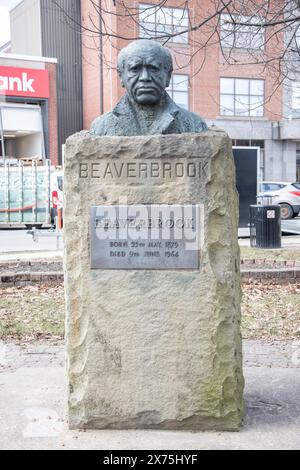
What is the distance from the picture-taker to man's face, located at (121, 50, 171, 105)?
407cm

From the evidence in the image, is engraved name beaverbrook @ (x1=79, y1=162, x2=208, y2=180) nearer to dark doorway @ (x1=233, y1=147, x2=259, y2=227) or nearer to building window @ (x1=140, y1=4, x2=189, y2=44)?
building window @ (x1=140, y1=4, x2=189, y2=44)

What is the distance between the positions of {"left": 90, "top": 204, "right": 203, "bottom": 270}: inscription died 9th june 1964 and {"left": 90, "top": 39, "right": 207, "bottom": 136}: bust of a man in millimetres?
528

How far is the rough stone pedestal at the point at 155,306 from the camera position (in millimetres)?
3975

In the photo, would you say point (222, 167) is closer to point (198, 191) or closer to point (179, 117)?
Answer: point (198, 191)

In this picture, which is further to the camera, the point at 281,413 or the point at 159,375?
the point at 281,413

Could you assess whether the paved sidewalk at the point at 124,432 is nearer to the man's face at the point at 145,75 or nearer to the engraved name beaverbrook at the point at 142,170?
the engraved name beaverbrook at the point at 142,170

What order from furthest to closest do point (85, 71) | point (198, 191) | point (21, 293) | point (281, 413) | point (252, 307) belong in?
point (85, 71)
point (21, 293)
point (252, 307)
point (281, 413)
point (198, 191)

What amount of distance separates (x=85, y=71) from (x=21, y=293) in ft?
97.1

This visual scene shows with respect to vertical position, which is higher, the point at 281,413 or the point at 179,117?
the point at 179,117

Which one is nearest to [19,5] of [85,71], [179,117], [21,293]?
[85,71]

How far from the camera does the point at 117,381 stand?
13.4ft

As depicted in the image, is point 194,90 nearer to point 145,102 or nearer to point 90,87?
point 90,87

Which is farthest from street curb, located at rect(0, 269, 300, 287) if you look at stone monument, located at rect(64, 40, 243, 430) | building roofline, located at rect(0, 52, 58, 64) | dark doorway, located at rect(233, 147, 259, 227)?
building roofline, located at rect(0, 52, 58, 64)

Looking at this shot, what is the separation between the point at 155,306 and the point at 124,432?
82 centimetres
